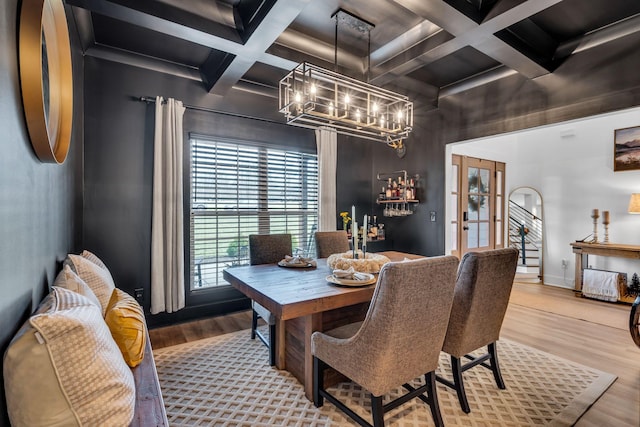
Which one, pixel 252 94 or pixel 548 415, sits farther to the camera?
pixel 252 94

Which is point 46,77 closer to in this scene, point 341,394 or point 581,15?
point 341,394

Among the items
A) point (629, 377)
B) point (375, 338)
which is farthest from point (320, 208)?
point (629, 377)

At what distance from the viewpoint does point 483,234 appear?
530 centimetres

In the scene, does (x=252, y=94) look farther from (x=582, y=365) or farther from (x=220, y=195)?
(x=582, y=365)

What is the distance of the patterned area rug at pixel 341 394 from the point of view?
6.06 ft

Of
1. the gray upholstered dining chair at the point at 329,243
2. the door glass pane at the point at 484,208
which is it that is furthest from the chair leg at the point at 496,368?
the door glass pane at the point at 484,208

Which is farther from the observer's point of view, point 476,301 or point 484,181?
point 484,181

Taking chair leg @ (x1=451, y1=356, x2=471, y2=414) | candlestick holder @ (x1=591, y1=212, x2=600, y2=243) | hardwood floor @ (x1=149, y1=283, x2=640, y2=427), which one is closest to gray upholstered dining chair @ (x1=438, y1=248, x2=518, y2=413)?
chair leg @ (x1=451, y1=356, x2=471, y2=414)

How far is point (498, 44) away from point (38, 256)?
3393 millimetres

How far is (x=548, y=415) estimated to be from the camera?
187 cm

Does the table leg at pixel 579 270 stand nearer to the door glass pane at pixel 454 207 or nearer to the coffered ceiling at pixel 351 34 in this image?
the door glass pane at pixel 454 207

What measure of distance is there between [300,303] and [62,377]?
1.02 metres

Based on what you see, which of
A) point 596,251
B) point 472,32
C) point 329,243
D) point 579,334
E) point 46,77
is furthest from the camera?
point 596,251

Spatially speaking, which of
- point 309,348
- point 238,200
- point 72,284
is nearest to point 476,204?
point 238,200
